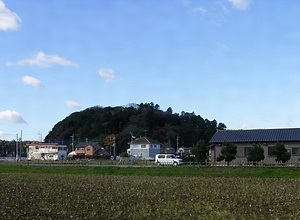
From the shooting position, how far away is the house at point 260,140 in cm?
4902

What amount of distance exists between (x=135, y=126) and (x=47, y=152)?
101ft

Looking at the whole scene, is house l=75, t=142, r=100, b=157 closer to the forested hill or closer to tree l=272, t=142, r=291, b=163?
the forested hill

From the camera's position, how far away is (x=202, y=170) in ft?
121

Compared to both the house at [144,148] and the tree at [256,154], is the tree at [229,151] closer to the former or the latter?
the tree at [256,154]

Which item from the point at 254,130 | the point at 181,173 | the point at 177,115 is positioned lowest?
the point at 181,173

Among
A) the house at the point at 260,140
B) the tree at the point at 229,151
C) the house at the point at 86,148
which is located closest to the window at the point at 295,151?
the house at the point at 260,140

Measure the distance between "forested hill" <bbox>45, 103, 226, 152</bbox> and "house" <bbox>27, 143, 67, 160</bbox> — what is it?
59.7 ft

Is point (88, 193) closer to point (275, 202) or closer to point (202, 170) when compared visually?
point (275, 202)

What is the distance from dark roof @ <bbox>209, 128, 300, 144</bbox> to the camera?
49.8 meters

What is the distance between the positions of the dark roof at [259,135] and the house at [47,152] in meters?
60.2

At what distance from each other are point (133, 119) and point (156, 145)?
38141 millimetres

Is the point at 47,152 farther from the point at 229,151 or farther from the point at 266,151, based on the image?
the point at 266,151

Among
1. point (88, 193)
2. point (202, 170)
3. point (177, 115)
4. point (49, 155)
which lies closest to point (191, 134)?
point (177, 115)

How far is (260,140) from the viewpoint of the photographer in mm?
50406
